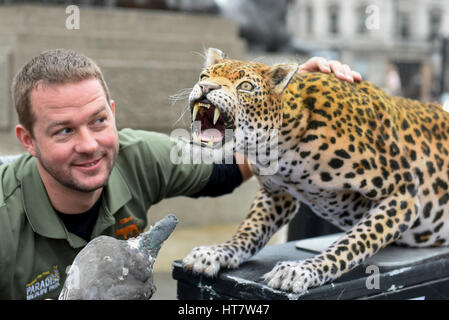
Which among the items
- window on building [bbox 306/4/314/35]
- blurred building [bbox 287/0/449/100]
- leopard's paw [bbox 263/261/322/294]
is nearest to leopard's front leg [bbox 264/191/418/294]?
leopard's paw [bbox 263/261/322/294]

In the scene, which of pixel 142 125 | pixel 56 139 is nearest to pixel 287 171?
pixel 56 139

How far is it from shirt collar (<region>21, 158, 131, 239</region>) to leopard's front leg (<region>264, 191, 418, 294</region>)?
3.00 feet

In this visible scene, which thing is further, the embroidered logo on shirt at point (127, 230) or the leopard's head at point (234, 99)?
the embroidered logo on shirt at point (127, 230)

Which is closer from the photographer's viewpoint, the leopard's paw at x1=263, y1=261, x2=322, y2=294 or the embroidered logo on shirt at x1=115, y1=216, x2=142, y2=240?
the leopard's paw at x1=263, y1=261, x2=322, y2=294

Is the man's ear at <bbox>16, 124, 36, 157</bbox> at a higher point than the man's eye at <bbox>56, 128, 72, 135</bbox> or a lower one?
lower

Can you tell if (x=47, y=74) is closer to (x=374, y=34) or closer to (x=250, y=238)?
(x=250, y=238)

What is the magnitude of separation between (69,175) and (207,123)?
0.74m

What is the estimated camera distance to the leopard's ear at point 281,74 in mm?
2574

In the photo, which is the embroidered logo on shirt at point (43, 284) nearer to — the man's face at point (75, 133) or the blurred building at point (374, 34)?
the man's face at point (75, 133)

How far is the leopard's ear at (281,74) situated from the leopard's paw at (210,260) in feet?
2.73

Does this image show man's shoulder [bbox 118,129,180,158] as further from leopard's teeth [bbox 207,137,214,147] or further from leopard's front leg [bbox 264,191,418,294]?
leopard's teeth [bbox 207,137,214,147]

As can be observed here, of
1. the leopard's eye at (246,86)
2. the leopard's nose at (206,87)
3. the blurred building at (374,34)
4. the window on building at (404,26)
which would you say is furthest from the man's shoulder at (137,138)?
→ the window on building at (404,26)

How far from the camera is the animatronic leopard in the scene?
104 inches

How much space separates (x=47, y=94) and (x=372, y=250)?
156 cm
